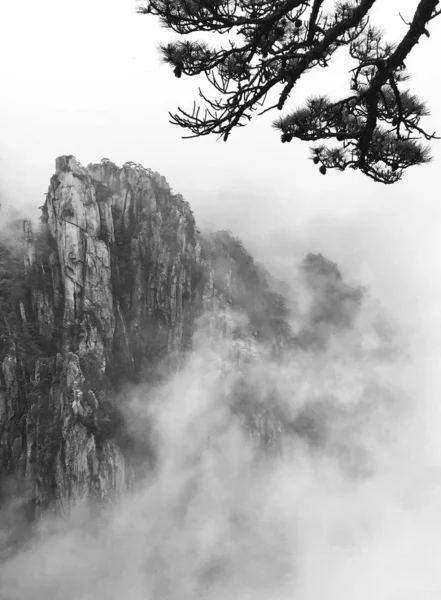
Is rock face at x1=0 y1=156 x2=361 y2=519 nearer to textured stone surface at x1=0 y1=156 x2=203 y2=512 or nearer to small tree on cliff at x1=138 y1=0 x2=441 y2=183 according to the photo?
textured stone surface at x1=0 y1=156 x2=203 y2=512

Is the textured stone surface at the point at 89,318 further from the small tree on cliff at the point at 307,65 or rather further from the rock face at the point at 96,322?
the small tree on cliff at the point at 307,65

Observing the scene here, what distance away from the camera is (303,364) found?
82.2 m

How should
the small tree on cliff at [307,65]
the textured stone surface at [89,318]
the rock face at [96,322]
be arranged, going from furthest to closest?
the rock face at [96,322] < the textured stone surface at [89,318] < the small tree on cliff at [307,65]

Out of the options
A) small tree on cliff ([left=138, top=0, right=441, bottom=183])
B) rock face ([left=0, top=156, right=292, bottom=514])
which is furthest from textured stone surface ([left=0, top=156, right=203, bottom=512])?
small tree on cliff ([left=138, top=0, right=441, bottom=183])

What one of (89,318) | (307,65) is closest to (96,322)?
(89,318)

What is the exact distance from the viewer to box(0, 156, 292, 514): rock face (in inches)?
2062

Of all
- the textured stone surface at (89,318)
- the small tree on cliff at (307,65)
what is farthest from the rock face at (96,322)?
the small tree on cliff at (307,65)

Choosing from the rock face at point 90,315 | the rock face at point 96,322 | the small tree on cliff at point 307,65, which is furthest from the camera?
the rock face at point 96,322

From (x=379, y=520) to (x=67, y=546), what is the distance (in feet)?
216

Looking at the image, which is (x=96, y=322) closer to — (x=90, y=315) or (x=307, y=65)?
(x=90, y=315)

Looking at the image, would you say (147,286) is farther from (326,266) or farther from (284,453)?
(326,266)

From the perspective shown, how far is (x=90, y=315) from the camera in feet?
183

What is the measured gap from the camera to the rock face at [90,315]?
52375 millimetres

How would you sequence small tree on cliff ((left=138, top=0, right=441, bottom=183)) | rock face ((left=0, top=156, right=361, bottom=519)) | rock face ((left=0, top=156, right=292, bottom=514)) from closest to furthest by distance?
1. small tree on cliff ((left=138, top=0, right=441, bottom=183))
2. rock face ((left=0, top=156, right=292, bottom=514))
3. rock face ((left=0, top=156, right=361, bottom=519))
